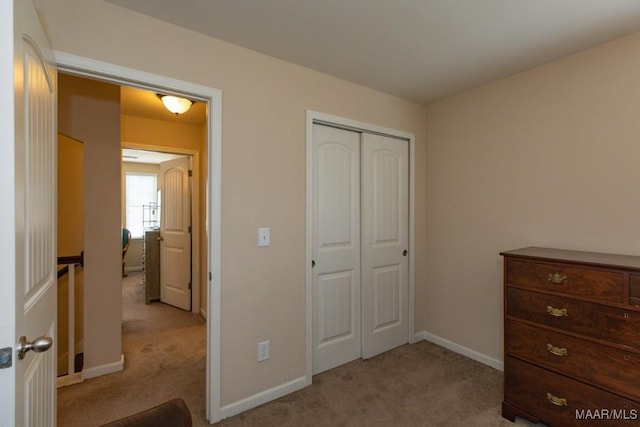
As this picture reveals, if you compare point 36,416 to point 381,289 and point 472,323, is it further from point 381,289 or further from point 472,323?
point 472,323

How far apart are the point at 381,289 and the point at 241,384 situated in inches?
57.5

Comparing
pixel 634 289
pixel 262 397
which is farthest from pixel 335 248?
pixel 634 289

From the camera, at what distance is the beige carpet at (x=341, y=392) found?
1972 millimetres

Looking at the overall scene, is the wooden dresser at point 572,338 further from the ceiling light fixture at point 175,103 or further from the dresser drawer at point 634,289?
the ceiling light fixture at point 175,103

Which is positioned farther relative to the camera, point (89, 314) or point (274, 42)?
point (89, 314)

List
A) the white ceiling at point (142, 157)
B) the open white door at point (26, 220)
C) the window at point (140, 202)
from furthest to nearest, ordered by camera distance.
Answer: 1. the window at point (140, 202)
2. the white ceiling at point (142, 157)
3. the open white door at point (26, 220)

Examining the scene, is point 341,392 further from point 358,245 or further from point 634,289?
point 634,289

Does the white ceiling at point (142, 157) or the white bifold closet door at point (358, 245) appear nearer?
the white bifold closet door at point (358, 245)

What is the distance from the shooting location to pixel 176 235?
4270 mm

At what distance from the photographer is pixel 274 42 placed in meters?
2.01

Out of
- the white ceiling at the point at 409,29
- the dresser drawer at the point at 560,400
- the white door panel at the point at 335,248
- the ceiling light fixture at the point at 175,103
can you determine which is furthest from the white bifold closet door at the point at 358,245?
the ceiling light fixture at the point at 175,103

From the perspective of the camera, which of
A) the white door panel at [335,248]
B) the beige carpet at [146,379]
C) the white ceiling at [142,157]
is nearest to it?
the beige carpet at [146,379]

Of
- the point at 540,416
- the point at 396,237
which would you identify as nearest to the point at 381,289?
the point at 396,237

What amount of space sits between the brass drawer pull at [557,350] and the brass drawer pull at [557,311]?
7.2 inches
